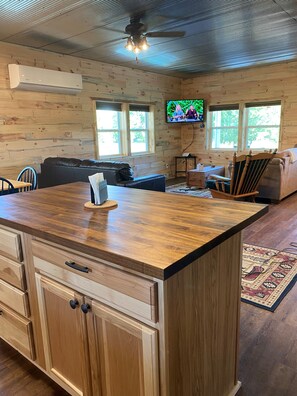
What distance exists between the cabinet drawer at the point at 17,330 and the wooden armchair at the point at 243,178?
129 inches

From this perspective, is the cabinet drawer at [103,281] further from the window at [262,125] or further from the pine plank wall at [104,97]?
the window at [262,125]

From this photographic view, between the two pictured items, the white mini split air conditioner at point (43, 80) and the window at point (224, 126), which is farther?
the window at point (224, 126)

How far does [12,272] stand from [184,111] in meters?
6.82

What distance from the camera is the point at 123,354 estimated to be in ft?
3.65

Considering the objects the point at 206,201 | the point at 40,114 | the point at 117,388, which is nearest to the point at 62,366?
the point at 117,388

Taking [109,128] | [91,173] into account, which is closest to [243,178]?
[91,173]

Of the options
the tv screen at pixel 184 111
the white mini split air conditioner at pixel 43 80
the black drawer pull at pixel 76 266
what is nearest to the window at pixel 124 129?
the tv screen at pixel 184 111

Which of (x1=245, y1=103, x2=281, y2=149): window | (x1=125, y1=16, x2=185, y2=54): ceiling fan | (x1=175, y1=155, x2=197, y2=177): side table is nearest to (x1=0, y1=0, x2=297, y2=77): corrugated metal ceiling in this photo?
(x1=125, y1=16, x2=185, y2=54): ceiling fan

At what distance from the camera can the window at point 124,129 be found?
20.8 feet

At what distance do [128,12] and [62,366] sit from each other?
12.2 ft

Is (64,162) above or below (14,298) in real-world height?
above

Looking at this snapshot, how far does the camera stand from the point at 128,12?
3.57 metres

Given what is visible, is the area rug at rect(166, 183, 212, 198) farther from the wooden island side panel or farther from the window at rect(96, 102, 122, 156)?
the wooden island side panel

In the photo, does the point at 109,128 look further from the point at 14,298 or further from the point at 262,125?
the point at 14,298
